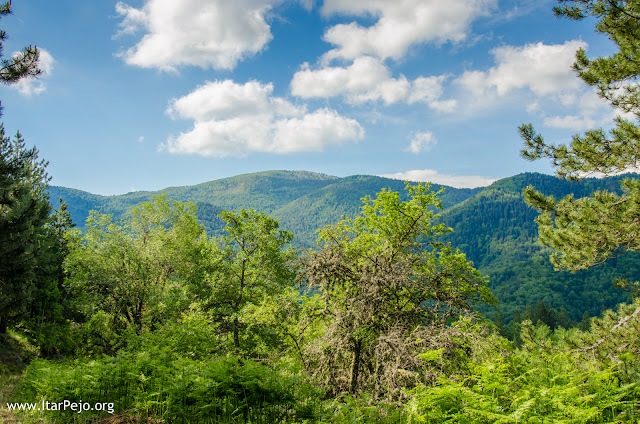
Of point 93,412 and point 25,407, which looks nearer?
point 93,412

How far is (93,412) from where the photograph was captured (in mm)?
5703

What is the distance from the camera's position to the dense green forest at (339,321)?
17.4 ft

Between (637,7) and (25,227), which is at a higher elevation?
(637,7)

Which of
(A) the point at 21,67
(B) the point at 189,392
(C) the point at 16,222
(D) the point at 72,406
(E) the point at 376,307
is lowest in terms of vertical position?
(D) the point at 72,406

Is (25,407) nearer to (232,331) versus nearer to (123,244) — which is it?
(232,331)

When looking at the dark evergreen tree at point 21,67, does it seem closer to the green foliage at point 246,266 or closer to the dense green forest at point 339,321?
the dense green forest at point 339,321

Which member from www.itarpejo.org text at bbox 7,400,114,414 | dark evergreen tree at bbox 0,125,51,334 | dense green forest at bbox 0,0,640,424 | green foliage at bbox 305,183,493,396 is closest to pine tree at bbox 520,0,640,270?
dense green forest at bbox 0,0,640,424

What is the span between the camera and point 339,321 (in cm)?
903

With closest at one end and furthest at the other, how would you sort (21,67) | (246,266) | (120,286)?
(21,67), (246,266), (120,286)

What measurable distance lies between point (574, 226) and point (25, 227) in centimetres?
1714

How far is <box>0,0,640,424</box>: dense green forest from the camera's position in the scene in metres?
5.29

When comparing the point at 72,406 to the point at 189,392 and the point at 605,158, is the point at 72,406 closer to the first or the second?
the point at 189,392

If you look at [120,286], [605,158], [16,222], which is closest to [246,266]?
[120,286]

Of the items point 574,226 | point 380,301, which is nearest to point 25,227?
point 380,301
